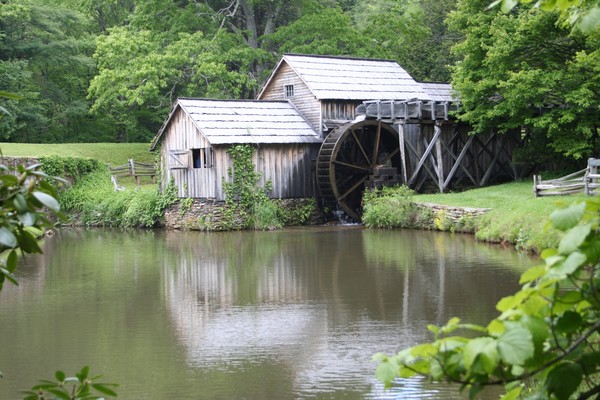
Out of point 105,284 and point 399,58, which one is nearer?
point 105,284

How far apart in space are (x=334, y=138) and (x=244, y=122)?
114 inches

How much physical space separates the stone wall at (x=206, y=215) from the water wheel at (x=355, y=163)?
846mm

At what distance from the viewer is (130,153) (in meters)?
40.2

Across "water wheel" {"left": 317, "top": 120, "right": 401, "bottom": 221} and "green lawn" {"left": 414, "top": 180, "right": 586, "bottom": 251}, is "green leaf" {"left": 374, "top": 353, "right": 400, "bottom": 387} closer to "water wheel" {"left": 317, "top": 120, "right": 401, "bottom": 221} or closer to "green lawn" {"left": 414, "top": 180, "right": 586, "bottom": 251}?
"green lawn" {"left": 414, "top": 180, "right": 586, "bottom": 251}

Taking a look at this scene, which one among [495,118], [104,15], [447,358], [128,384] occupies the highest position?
[104,15]

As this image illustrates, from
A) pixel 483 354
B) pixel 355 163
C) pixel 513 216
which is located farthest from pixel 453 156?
pixel 483 354

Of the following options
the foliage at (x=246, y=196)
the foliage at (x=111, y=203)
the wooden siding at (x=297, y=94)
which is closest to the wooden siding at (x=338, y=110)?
the wooden siding at (x=297, y=94)

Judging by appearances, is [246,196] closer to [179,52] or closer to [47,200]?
[179,52]

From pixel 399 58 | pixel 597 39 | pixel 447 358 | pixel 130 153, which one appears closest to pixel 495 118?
pixel 597 39

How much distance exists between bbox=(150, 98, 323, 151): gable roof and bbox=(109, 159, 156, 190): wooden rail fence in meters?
7.76

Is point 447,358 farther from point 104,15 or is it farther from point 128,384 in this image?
point 104,15

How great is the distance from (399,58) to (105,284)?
28239 mm

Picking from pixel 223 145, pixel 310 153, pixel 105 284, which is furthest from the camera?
pixel 310 153

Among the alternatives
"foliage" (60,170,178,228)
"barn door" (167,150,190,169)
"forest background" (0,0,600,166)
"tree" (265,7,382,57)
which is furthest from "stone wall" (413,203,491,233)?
"tree" (265,7,382,57)
